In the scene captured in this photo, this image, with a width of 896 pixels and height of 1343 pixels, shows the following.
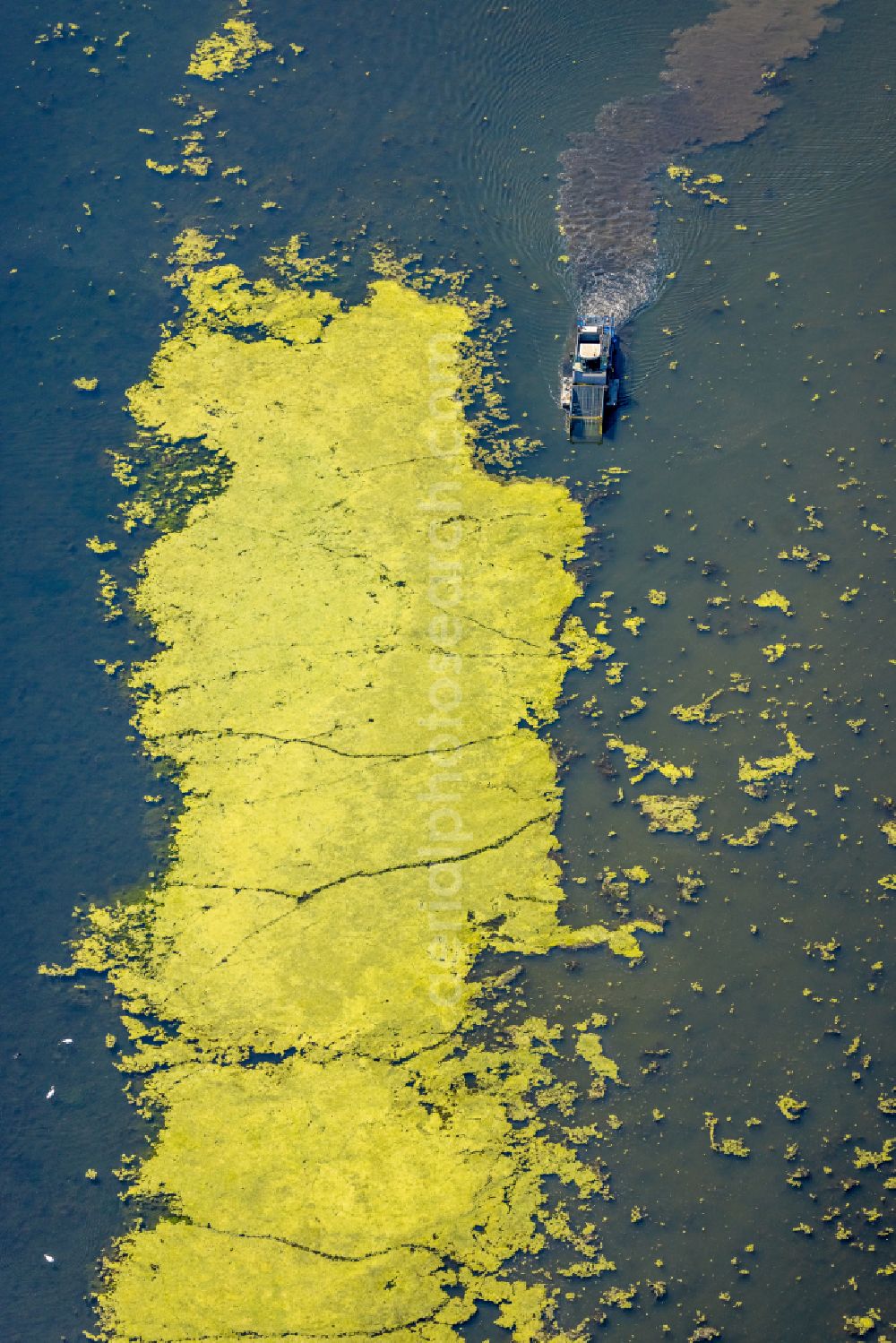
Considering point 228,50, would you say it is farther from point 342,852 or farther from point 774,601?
point 342,852


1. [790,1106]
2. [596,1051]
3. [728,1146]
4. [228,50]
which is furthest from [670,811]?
[228,50]

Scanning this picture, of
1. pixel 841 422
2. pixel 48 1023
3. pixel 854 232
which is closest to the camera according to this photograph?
pixel 48 1023

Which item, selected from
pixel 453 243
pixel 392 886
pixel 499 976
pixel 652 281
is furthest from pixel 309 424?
pixel 499 976

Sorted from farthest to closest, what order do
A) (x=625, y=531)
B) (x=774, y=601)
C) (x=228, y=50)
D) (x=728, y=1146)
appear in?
(x=228, y=50) < (x=625, y=531) < (x=774, y=601) < (x=728, y=1146)

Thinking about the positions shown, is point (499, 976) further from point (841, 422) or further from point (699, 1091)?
point (841, 422)

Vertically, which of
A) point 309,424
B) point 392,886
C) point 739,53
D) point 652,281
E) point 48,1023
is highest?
point 739,53

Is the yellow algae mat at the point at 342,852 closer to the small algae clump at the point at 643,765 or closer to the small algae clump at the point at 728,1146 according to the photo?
the small algae clump at the point at 643,765
